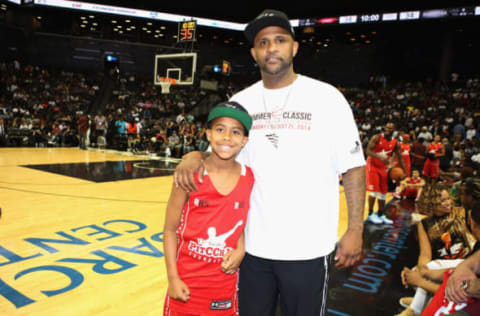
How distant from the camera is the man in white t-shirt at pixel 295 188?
4.79 feet

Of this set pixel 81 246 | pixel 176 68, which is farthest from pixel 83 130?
pixel 81 246

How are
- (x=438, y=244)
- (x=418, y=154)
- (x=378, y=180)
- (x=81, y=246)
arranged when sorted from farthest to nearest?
(x=418, y=154), (x=378, y=180), (x=81, y=246), (x=438, y=244)

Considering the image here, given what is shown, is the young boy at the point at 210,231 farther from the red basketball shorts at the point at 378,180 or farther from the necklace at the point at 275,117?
the red basketball shorts at the point at 378,180

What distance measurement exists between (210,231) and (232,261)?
0.55 ft

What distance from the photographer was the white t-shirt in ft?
4.79

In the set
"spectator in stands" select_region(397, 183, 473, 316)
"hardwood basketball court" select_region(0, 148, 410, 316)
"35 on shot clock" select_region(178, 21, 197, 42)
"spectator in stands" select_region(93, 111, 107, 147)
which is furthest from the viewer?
"35 on shot clock" select_region(178, 21, 197, 42)

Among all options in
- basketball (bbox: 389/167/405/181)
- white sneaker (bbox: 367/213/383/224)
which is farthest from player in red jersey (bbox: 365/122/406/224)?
basketball (bbox: 389/167/405/181)

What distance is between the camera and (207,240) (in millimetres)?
1514

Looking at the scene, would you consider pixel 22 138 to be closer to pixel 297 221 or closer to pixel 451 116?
pixel 297 221

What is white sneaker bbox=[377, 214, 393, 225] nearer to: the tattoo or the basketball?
the basketball

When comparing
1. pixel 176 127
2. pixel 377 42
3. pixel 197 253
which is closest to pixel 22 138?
pixel 176 127

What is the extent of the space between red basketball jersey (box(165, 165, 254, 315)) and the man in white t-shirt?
0.08m

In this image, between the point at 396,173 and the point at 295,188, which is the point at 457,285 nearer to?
the point at 295,188

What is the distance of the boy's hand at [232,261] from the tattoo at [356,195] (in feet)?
1.68
